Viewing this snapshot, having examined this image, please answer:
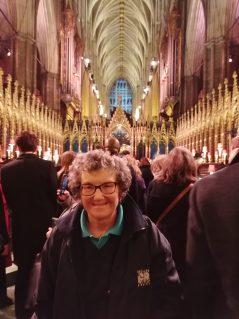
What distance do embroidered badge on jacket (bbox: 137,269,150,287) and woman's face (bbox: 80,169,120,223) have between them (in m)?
0.28

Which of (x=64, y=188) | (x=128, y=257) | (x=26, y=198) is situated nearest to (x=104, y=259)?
(x=128, y=257)

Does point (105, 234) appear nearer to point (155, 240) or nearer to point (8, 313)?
point (155, 240)

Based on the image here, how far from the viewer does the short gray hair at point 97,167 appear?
157cm

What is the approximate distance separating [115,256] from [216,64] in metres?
15.5

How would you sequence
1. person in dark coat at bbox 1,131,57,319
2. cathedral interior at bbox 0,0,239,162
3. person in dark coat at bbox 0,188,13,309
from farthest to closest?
cathedral interior at bbox 0,0,239,162, person in dark coat at bbox 1,131,57,319, person in dark coat at bbox 0,188,13,309

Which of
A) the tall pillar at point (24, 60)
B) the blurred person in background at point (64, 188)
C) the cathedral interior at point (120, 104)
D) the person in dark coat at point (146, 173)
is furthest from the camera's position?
the tall pillar at point (24, 60)

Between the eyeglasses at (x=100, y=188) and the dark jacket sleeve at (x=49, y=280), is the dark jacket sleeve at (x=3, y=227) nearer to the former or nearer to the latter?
the dark jacket sleeve at (x=49, y=280)

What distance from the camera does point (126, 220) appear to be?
157cm

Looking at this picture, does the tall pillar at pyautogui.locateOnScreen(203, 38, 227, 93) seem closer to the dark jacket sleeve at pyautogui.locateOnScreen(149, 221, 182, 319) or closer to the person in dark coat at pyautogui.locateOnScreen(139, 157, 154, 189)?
the person in dark coat at pyautogui.locateOnScreen(139, 157, 154, 189)

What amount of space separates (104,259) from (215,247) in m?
0.48

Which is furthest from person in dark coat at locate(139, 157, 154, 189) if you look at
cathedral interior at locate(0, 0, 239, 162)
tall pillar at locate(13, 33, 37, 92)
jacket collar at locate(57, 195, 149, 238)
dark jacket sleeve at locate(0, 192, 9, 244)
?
tall pillar at locate(13, 33, 37, 92)

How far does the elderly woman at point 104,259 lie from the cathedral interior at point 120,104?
6.01 m

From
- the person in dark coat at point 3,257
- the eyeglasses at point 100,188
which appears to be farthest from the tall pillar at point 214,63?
the eyeglasses at point 100,188

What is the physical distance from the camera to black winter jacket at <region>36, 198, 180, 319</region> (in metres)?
1.44
